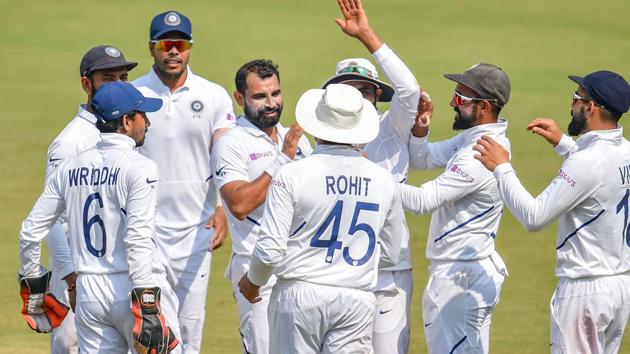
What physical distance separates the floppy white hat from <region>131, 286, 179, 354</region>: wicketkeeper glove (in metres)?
1.34

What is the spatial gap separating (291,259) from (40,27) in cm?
1566

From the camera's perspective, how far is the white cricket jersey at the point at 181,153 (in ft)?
30.6

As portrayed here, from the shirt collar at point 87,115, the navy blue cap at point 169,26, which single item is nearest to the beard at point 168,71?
the navy blue cap at point 169,26

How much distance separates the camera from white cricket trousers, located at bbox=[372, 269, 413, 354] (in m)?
8.52

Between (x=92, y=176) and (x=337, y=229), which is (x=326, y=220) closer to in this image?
(x=337, y=229)

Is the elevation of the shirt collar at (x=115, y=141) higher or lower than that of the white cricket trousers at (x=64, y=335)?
higher

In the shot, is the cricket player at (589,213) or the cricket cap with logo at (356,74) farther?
the cricket cap with logo at (356,74)

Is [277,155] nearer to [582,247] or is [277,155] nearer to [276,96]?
[276,96]

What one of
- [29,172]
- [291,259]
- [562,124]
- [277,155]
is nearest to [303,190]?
[291,259]

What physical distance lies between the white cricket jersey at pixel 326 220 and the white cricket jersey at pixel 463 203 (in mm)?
1007

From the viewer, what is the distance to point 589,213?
314 inches

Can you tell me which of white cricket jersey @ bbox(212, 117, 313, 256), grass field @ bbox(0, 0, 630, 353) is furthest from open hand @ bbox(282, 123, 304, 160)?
grass field @ bbox(0, 0, 630, 353)

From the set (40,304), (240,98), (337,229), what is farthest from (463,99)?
(40,304)

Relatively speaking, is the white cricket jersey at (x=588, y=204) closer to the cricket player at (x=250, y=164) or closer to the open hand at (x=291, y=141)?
the open hand at (x=291, y=141)
